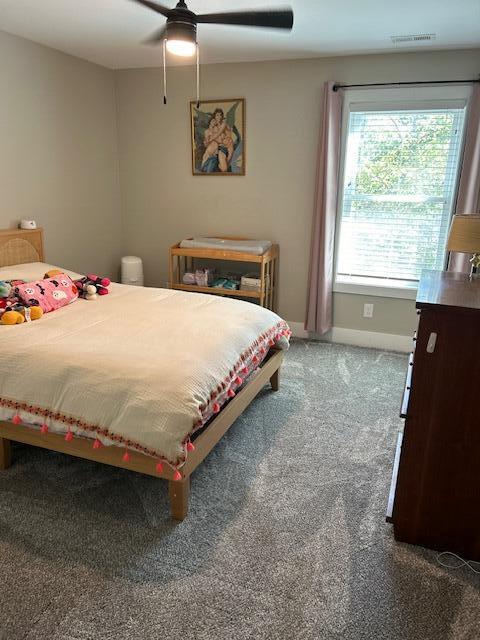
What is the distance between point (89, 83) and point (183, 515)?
3.77 m

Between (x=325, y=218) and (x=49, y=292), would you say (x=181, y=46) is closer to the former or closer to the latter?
(x=49, y=292)

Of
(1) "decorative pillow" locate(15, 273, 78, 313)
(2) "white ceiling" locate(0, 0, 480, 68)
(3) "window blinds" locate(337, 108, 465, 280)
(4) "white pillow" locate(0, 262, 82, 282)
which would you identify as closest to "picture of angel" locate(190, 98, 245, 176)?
(2) "white ceiling" locate(0, 0, 480, 68)

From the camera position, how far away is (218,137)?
167 inches

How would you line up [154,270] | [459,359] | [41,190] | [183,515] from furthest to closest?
[154,270], [41,190], [183,515], [459,359]

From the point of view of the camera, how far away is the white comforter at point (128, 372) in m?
1.87

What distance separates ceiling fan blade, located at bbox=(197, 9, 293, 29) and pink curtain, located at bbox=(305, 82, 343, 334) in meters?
1.63

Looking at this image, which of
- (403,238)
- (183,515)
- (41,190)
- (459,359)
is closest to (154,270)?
(41,190)

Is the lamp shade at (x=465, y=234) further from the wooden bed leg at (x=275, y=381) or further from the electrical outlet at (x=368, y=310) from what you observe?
the electrical outlet at (x=368, y=310)

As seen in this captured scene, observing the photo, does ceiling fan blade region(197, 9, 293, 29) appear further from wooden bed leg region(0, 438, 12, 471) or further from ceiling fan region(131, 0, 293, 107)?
wooden bed leg region(0, 438, 12, 471)

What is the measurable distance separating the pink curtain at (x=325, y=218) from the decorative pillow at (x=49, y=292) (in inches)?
79.3

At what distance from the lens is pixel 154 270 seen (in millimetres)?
4836

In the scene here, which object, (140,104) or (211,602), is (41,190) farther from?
(211,602)

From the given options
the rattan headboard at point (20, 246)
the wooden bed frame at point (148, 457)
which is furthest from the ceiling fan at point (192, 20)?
the rattan headboard at point (20, 246)

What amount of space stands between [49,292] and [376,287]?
2583 mm
